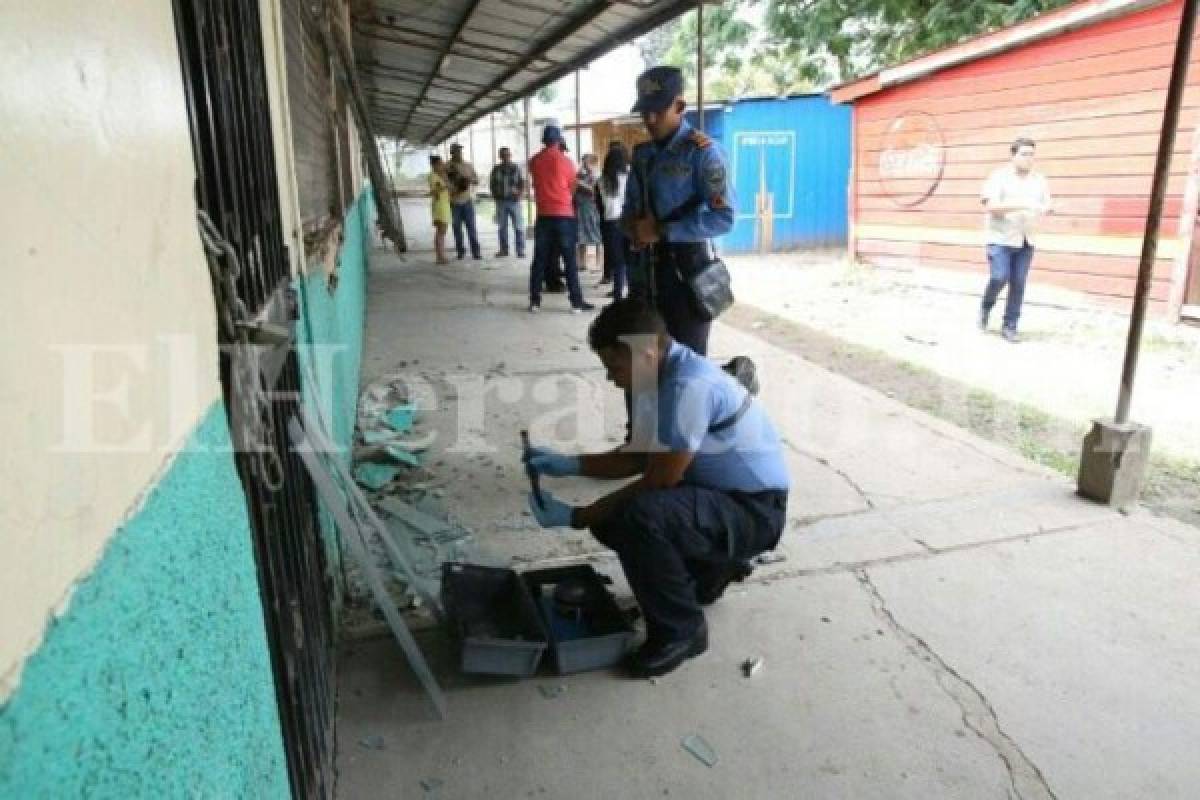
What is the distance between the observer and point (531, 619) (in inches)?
98.1

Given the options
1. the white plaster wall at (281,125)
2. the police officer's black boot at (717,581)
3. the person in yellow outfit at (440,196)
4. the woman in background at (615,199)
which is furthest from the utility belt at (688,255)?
the person in yellow outfit at (440,196)

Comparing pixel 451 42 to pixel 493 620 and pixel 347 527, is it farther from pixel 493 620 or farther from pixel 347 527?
pixel 347 527

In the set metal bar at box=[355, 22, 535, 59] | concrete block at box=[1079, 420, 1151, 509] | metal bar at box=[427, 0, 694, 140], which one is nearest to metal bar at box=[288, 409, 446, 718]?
concrete block at box=[1079, 420, 1151, 509]

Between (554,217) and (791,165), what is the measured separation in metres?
8.03

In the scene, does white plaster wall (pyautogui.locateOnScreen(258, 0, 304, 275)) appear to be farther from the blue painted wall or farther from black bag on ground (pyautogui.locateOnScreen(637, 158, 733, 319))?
the blue painted wall

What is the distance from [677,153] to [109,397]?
3.07 meters

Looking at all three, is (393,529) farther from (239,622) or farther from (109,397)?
(109,397)

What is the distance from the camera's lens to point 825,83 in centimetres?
1898

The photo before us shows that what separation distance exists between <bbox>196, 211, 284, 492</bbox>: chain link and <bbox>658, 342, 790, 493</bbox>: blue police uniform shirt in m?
1.20

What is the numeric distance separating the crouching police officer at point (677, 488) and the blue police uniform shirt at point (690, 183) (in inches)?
44.5

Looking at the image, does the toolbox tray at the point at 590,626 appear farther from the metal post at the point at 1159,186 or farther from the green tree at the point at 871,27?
the green tree at the point at 871,27

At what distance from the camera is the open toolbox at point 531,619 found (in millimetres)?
2330

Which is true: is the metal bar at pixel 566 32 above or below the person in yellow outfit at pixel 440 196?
above

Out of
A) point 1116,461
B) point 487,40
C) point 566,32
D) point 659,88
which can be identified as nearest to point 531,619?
point 659,88
